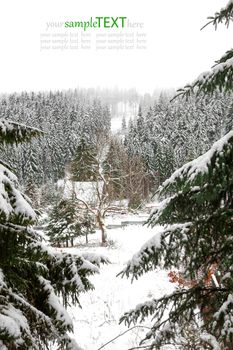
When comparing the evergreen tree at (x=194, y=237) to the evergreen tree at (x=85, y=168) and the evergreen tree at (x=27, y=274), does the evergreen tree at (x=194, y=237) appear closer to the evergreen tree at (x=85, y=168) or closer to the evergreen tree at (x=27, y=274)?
the evergreen tree at (x=27, y=274)

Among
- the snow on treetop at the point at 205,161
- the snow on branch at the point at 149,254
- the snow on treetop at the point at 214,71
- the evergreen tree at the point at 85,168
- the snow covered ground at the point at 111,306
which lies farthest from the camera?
the evergreen tree at the point at 85,168

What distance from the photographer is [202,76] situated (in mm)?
3393

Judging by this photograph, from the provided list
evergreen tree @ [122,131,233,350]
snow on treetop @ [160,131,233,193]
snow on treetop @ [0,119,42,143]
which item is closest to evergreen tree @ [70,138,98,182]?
evergreen tree @ [122,131,233,350]

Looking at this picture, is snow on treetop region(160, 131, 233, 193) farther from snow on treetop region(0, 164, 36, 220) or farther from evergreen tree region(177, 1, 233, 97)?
snow on treetop region(0, 164, 36, 220)

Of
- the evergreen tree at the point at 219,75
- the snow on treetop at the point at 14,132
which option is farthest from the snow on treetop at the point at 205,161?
the snow on treetop at the point at 14,132

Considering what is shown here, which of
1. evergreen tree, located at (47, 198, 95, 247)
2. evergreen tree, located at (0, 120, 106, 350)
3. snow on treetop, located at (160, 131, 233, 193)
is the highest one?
snow on treetop, located at (160, 131, 233, 193)

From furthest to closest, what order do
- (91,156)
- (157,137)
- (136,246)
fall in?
1. (157,137)
2. (91,156)
3. (136,246)

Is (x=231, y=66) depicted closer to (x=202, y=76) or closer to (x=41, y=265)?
(x=202, y=76)

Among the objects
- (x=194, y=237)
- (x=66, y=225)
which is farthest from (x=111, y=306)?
(x=66, y=225)

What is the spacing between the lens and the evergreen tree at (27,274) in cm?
296

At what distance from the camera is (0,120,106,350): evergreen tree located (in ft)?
9.70

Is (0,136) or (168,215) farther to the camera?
(168,215)

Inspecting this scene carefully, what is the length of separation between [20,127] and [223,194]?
2.08 meters

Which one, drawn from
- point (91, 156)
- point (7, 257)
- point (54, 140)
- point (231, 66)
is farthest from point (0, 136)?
point (54, 140)
